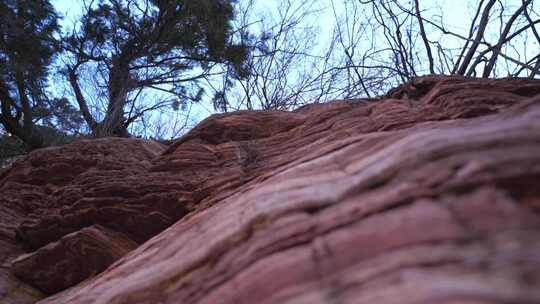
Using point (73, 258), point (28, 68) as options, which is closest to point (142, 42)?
point (28, 68)

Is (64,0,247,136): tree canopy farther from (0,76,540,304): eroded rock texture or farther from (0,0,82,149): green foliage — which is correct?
(0,76,540,304): eroded rock texture

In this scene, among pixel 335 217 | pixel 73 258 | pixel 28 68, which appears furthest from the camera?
pixel 28 68

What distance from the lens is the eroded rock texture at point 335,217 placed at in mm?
1242

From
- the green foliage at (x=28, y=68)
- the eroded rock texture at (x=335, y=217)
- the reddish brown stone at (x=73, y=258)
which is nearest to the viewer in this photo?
the eroded rock texture at (x=335, y=217)

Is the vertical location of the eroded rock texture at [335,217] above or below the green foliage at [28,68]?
below

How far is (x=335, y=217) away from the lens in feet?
5.19

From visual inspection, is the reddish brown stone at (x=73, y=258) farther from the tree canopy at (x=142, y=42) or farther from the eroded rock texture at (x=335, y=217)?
the tree canopy at (x=142, y=42)

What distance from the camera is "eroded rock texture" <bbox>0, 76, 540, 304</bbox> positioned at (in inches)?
48.9

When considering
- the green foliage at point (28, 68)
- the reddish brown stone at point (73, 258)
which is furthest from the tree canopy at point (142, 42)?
the reddish brown stone at point (73, 258)

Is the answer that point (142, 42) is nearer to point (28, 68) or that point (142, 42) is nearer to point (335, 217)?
point (28, 68)

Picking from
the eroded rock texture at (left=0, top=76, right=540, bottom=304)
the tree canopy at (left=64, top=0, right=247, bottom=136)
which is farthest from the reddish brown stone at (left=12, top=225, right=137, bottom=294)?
the tree canopy at (left=64, top=0, right=247, bottom=136)

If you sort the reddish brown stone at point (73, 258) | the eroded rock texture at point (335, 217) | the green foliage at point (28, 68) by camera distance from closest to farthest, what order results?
the eroded rock texture at point (335, 217)
the reddish brown stone at point (73, 258)
the green foliage at point (28, 68)

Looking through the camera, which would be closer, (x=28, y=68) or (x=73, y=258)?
(x=73, y=258)

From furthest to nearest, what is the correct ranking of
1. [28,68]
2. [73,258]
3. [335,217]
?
1. [28,68]
2. [73,258]
3. [335,217]
